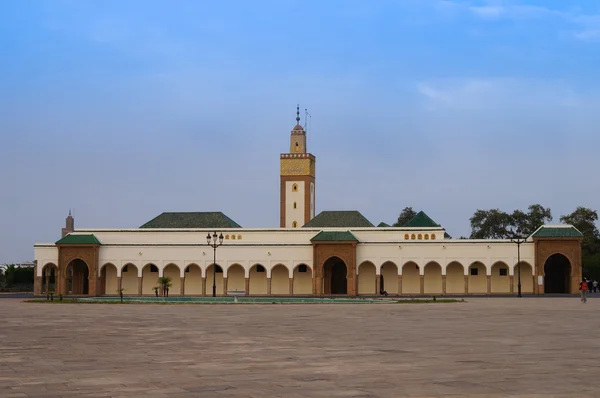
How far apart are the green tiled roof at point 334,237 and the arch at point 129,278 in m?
15.3

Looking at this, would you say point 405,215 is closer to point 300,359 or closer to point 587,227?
point 587,227

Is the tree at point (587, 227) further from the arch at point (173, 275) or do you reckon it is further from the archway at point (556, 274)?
the arch at point (173, 275)

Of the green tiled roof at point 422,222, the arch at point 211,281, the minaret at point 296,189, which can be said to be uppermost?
the minaret at point 296,189

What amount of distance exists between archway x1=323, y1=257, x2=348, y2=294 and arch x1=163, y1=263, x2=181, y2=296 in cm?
1191

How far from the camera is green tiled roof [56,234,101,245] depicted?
210 feet

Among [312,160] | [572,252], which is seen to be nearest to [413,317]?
[572,252]

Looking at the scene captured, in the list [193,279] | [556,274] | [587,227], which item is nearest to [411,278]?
[556,274]

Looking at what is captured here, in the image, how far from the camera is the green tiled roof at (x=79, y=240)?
6387cm

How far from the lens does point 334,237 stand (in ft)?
204

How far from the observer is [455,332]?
20.4 meters

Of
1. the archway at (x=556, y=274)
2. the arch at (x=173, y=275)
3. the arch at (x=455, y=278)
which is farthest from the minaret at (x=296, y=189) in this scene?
the archway at (x=556, y=274)

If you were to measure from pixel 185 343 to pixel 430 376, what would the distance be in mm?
7131

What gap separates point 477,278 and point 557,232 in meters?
7.16

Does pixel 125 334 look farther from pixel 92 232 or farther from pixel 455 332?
pixel 92 232
